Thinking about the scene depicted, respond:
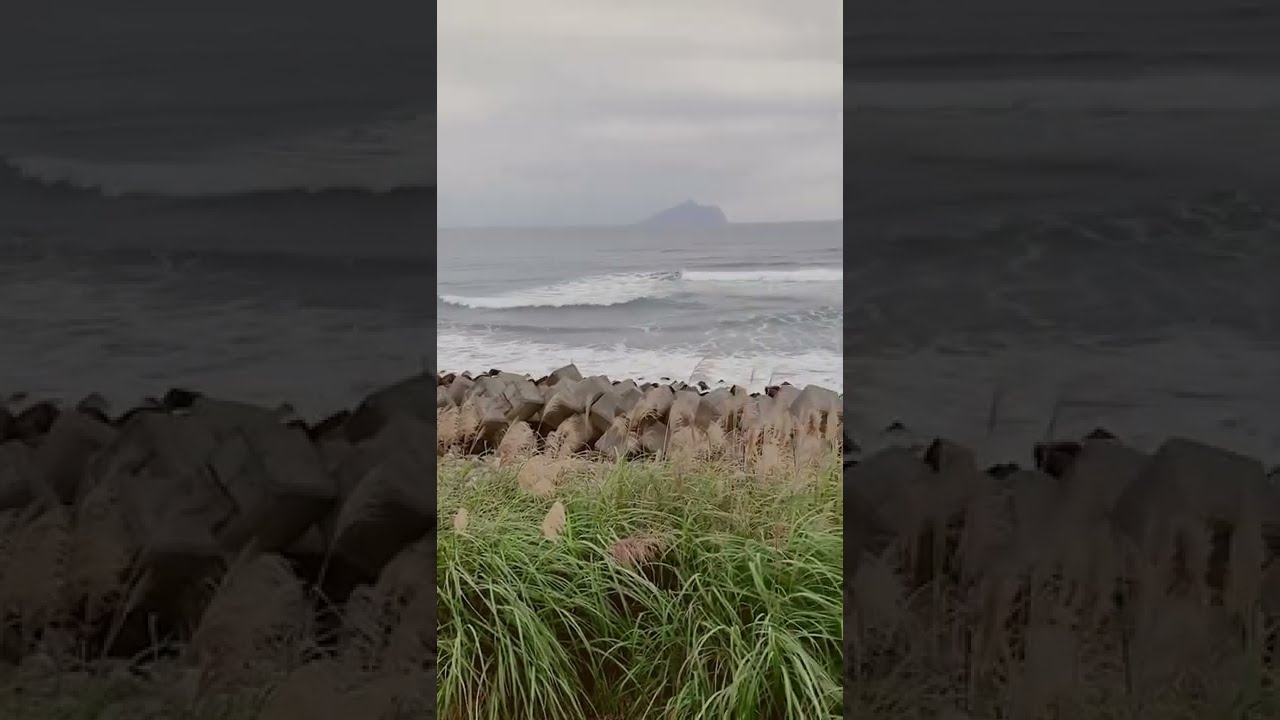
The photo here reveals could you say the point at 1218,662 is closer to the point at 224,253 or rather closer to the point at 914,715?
the point at 914,715

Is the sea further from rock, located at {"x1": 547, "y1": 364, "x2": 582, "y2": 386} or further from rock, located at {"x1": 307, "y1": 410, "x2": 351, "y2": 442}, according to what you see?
rock, located at {"x1": 547, "y1": 364, "x2": 582, "y2": 386}

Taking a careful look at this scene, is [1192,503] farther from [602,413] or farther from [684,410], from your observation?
[602,413]

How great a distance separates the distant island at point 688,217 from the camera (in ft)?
7.82

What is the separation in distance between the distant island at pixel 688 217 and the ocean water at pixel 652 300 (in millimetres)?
18

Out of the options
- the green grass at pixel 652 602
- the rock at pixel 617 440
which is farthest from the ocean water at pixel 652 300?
the green grass at pixel 652 602

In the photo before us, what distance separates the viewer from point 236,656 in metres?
1.43

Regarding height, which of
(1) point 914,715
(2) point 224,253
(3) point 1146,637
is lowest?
(1) point 914,715

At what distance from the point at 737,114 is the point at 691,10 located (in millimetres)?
263

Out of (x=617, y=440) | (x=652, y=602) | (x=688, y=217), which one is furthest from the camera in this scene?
(x=688, y=217)

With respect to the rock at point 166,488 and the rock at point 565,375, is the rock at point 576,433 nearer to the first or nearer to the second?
the rock at point 565,375

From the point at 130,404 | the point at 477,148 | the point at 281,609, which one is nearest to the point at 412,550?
the point at 281,609

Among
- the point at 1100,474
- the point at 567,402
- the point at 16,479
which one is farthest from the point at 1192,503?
the point at 16,479

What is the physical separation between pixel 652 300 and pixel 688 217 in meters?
0.22

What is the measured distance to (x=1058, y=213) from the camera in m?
1.35
